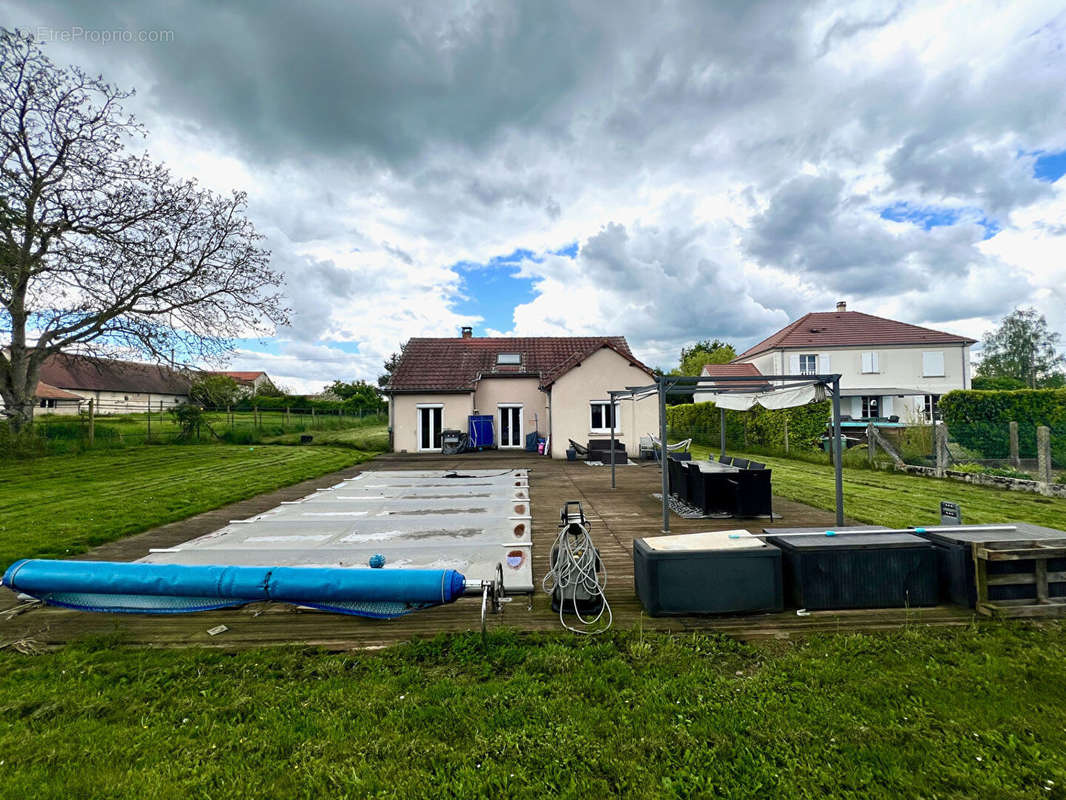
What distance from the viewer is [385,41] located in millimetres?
9750

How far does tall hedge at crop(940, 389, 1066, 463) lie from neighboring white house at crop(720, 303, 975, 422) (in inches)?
530

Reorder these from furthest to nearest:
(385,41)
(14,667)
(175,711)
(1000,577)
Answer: (385,41)
(1000,577)
(14,667)
(175,711)

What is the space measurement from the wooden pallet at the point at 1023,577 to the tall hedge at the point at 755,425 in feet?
28.9

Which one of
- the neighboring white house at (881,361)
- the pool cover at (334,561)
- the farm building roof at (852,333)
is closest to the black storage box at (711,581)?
the pool cover at (334,561)

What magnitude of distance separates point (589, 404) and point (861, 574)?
1348 cm

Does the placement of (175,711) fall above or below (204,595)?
below

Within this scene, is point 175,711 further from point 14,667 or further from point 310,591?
point 14,667

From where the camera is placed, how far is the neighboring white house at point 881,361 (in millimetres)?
26672

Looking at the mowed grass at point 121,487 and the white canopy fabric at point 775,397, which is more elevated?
the white canopy fabric at point 775,397

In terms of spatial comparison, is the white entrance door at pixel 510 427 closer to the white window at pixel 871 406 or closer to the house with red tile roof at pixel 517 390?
the house with red tile roof at pixel 517 390

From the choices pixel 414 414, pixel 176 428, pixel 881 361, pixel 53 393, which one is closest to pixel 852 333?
pixel 881 361

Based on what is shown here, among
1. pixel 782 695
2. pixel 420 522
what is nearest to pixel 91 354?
pixel 420 522

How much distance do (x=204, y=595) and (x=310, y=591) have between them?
0.89 m

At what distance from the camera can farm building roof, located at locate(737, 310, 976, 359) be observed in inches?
1065
